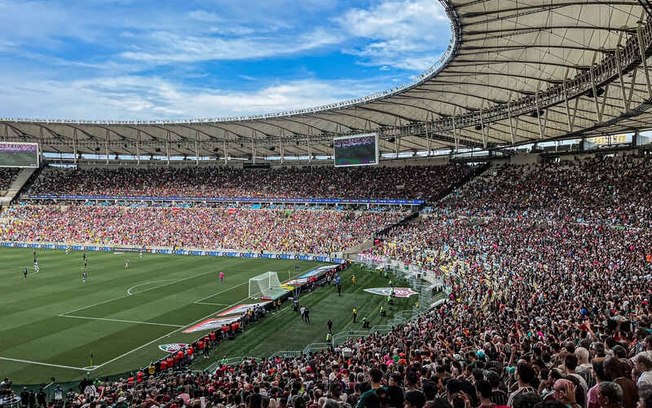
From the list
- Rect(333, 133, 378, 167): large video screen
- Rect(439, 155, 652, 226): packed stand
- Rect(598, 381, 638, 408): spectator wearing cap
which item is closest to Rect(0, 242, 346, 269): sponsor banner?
Rect(333, 133, 378, 167): large video screen

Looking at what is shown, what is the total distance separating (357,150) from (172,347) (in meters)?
33.1

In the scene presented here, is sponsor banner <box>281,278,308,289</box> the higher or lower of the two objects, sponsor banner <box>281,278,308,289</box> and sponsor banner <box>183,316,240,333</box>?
the higher

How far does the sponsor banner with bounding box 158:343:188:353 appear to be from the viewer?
22784 millimetres

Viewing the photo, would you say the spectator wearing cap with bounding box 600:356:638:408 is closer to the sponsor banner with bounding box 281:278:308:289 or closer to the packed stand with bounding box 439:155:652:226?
the sponsor banner with bounding box 281:278:308:289

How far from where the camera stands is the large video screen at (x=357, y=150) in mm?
51062

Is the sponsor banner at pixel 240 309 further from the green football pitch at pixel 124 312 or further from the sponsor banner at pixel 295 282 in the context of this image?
the sponsor banner at pixel 295 282

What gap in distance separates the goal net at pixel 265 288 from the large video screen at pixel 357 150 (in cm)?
2082

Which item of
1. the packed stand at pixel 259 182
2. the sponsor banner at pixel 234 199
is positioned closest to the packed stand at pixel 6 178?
the packed stand at pixel 259 182

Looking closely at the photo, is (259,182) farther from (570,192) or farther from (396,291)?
(396,291)

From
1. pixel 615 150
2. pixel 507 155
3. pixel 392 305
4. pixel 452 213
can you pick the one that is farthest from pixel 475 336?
pixel 507 155

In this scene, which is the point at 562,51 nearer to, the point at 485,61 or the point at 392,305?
the point at 485,61

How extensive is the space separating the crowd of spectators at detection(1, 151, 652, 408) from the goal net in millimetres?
11180

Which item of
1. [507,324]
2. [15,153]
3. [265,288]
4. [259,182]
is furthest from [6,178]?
[507,324]

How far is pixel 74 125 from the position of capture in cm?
6594
